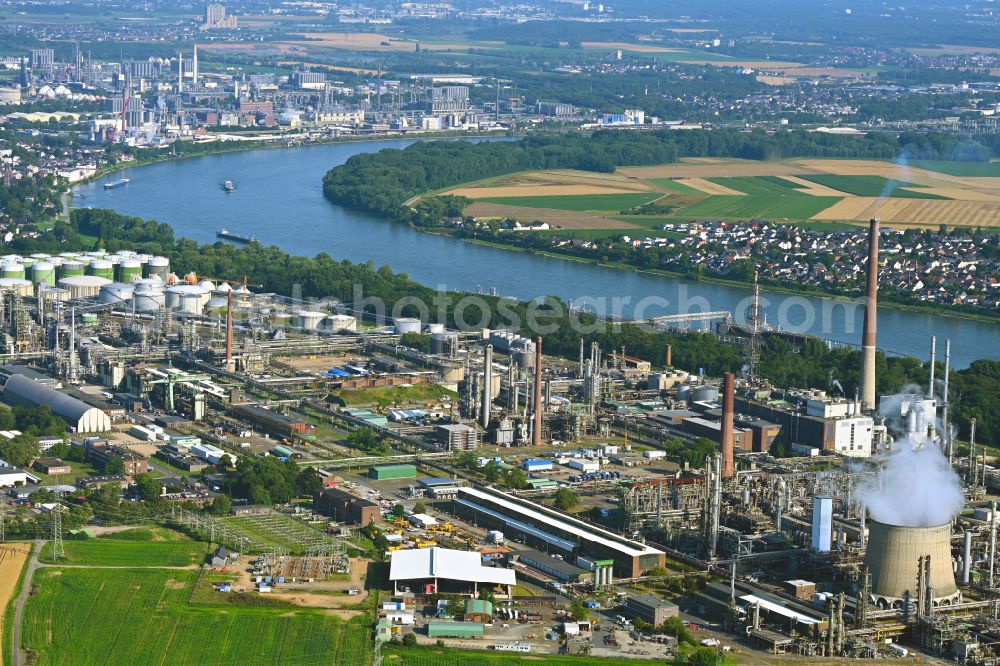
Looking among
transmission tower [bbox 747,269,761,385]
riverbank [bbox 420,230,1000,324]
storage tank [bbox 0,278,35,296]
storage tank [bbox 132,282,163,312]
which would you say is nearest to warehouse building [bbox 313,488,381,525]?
transmission tower [bbox 747,269,761,385]

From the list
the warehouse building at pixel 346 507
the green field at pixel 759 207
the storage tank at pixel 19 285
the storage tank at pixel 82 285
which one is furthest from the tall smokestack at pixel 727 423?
the green field at pixel 759 207

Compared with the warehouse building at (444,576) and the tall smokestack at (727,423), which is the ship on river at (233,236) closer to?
the tall smokestack at (727,423)

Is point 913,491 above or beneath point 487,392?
above

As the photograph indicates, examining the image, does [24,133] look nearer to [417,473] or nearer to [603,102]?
[603,102]

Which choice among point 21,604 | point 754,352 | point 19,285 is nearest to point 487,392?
point 754,352

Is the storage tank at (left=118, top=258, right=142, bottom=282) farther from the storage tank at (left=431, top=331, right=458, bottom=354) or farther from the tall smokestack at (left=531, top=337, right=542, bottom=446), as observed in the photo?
the tall smokestack at (left=531, top=337, right=542, bottom=446)

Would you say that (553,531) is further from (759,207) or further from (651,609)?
(759,207)
